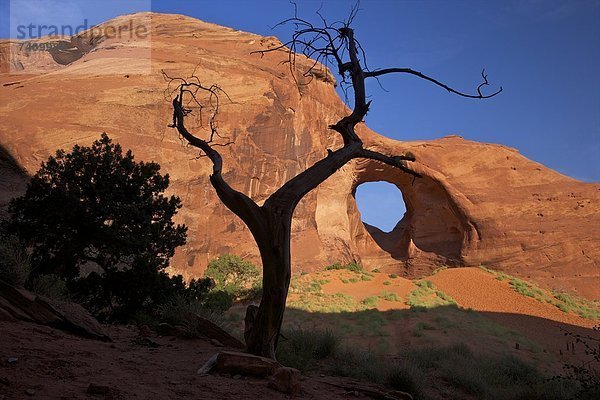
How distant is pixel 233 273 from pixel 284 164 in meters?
8.91

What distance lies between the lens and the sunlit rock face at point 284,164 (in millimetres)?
26062

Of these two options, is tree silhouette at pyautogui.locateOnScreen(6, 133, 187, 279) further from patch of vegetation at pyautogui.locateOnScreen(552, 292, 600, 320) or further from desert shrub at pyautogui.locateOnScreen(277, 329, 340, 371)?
patch of vegetation at pyautogui.locateOnScreen(552, 292, 600, 320)

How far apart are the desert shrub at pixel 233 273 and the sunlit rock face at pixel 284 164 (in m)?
1.07

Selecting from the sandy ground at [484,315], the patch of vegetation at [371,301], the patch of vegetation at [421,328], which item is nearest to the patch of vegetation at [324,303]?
the patch of vegetation at [371,301]

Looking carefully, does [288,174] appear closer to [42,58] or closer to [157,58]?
[157,58]

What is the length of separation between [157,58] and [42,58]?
113 feet

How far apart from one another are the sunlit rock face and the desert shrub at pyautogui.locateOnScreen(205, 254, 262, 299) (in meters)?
1.07

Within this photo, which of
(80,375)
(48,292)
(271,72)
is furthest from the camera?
(271,72)

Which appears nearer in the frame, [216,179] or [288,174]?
[216,179]

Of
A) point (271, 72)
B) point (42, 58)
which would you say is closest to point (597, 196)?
point (271, 72)

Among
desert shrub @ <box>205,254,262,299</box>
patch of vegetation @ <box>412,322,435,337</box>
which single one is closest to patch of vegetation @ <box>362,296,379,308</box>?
patch of vegetation @ <box>412,322,435,337</box>

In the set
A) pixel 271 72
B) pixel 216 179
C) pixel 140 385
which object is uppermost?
pixel 271 72

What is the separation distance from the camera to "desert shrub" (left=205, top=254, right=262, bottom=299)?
25.3 metres

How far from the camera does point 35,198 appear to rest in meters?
14.2
